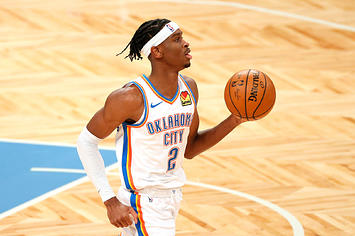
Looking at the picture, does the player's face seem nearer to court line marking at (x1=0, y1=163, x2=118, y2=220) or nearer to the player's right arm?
the player's right arm

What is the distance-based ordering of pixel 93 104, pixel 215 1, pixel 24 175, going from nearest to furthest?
pixel 24 175, pixel 93 104, pixel 215 1

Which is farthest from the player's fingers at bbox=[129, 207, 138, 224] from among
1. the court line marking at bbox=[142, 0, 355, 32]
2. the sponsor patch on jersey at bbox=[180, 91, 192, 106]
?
the court line marking at bbox=[142, 0, 355, 32]

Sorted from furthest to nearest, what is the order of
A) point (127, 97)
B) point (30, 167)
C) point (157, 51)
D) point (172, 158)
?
point (30, 167), point (172, 158), point (157, 51), point (127, 97)

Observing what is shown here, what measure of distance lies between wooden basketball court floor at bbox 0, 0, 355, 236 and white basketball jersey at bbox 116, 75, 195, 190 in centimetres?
186

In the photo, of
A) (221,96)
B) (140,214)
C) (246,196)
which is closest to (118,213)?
(140,214)

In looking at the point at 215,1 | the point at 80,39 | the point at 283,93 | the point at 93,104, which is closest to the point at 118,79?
the point at 93,104

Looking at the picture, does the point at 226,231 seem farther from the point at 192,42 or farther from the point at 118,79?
the point at 192,42

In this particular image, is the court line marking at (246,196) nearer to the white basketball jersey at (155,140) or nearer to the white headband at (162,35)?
the white basketball jersey at (155,140)

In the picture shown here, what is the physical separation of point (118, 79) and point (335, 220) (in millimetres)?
3912

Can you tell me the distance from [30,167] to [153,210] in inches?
125

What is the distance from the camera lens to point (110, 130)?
4.92 meters

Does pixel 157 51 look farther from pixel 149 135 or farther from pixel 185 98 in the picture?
pixel 149 135

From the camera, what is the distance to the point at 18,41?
10977 millimetres

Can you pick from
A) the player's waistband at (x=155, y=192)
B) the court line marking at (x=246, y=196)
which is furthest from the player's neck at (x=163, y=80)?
the court line marking at (x=246, y=196)
